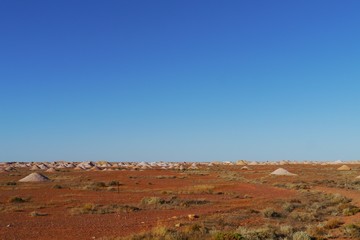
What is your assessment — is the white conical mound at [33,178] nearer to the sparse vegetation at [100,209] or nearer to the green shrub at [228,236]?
the sparse vegetation at [100,209]

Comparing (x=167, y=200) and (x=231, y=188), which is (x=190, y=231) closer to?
(x=167, y=200)

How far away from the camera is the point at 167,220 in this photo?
69.0 feet

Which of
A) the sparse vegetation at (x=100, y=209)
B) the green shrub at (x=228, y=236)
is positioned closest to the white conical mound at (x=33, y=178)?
the sparse vegetation at (x=100, y=209)

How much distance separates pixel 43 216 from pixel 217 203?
40.2 feet

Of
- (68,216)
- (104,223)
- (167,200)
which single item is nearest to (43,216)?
(68,216)

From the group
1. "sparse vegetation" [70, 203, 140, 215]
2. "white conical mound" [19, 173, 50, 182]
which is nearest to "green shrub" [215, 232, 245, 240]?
"sparse vegetation" [70, 203, 140, 215]

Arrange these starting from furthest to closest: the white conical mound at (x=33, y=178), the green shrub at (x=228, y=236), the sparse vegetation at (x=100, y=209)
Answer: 1. the white conical mound at (x=33, y=178)
2. the sparse vegetation at (x=100, y=209)
3. the green shrub at (x=228, y=236)

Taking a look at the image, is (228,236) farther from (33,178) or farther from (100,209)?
(33,178)

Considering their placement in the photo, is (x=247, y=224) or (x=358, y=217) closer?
(x=247, y=224)

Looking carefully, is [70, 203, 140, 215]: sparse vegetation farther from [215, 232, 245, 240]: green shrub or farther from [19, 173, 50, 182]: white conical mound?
[19, 173, 50, 182]: white conical mound

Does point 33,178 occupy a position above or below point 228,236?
above

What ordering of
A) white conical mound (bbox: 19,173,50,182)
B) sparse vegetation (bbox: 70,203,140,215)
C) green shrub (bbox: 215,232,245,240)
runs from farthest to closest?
white conical mound (bbox: 19,173,50,182) → sparse vegetation (bbox: 70,203,140,215) → green shrub (bbox: 215,232,245,240)

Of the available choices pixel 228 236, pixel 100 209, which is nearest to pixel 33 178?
pixel 100 209

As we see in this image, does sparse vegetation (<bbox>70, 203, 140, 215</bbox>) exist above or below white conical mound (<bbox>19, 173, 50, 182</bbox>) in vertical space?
below
